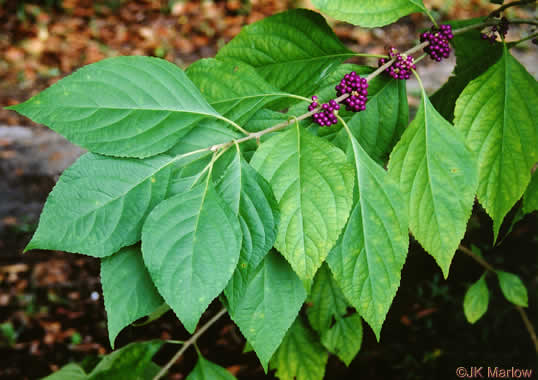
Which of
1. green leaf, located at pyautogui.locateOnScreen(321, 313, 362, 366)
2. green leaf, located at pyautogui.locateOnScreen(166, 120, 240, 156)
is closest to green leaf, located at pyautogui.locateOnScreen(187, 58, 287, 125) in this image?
green leaf, located at pyautogui.locateOnScreen(166, 120, 240, 156)

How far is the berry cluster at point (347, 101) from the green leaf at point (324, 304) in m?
0.74

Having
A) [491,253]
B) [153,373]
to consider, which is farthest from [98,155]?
[491,253]

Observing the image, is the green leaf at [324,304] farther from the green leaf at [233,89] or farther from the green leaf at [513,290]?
the green leaf at [233,89]

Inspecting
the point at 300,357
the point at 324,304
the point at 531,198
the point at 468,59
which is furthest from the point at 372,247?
the point at 300,357

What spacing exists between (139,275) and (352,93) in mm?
486

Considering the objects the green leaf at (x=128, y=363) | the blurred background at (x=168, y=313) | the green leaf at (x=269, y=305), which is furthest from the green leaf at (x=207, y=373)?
the green leaf at (x=269, y=305)

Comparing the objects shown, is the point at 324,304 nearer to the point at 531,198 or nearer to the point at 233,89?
the point at 531,198

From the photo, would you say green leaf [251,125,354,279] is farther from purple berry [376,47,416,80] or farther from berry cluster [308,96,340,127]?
purple berry [376,47,416,80]

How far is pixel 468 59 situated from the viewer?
1067 millimetres

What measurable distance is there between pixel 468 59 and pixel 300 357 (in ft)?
3.32

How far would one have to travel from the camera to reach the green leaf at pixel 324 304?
4.88ft

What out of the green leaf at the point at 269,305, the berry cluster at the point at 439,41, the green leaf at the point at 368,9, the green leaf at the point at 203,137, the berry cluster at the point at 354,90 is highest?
the green leaf at the point at 368,9

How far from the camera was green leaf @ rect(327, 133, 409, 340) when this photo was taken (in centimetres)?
78

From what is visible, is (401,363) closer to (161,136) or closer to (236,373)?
(236,373)
